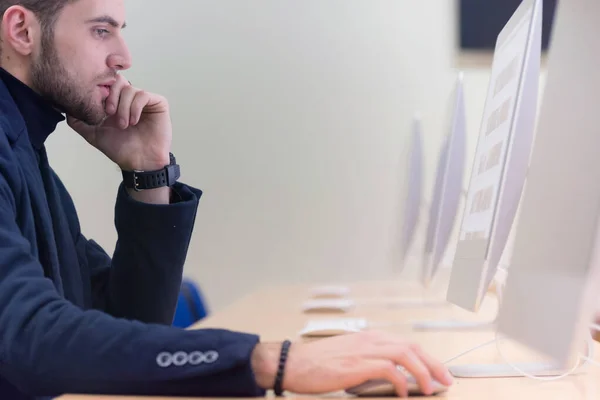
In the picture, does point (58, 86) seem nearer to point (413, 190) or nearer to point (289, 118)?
point (413, 190)

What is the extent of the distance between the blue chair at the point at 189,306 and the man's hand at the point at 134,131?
65 cm

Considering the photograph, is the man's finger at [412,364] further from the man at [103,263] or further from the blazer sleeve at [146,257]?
the blazer sleeve at [146,257]

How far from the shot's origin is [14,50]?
46.7 inches

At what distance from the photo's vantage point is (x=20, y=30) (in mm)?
1188

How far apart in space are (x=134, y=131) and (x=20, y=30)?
1.04 ft

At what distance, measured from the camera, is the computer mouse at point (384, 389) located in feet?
2.08

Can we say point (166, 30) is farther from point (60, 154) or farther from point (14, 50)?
point (14, 50)

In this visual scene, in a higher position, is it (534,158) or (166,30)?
(166,30)

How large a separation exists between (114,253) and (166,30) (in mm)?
1729

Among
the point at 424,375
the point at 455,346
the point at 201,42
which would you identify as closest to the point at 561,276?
the point at 424,375

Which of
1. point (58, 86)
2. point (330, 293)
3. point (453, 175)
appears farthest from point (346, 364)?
point (330, 293)

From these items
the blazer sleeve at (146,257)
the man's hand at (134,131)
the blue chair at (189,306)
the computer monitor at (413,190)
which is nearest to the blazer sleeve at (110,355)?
the blazer sleeve at (146,257)

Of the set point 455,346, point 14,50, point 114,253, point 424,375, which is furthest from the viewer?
point 114,253

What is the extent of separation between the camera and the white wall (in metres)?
2.74
